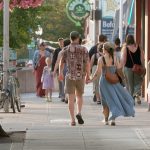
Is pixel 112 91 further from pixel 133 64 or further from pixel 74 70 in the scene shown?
pixel 133 64

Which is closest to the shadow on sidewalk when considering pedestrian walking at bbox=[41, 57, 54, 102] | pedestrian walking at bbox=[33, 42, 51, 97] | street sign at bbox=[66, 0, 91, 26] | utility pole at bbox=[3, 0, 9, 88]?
utility pole at bbox=[3, 0, 9, 88]

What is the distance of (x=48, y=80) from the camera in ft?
70.9

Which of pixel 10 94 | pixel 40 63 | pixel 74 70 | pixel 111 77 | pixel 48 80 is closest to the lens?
pixel 111 77

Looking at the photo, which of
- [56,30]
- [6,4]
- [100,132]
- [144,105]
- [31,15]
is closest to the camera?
[100,132]

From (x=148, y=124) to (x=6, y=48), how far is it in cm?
422

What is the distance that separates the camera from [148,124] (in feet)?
45.8

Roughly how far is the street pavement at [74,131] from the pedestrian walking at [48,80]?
3.50 metres

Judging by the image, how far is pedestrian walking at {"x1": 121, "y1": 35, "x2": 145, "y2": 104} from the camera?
18.3 m

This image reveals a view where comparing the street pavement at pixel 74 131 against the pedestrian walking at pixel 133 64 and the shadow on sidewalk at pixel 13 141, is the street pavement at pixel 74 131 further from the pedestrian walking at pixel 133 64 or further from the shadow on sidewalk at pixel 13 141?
the pedestrian walking at pixel 133 64

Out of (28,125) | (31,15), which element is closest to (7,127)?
(28,125)

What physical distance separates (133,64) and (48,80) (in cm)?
387

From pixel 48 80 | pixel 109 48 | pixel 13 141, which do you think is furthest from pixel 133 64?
pixel 13 141

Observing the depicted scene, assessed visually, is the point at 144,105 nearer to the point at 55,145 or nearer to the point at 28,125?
the point at 28,125

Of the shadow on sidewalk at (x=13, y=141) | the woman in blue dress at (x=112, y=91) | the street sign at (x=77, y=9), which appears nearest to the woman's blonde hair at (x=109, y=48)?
the woman in blue dress at (x=112, y=91)
